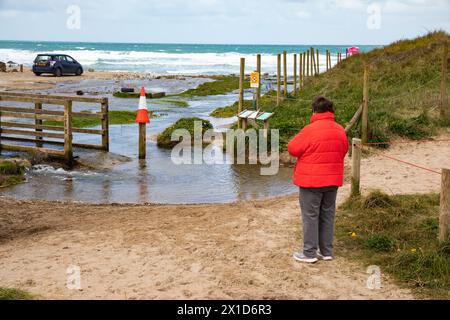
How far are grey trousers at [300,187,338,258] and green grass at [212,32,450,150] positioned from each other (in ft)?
25.1

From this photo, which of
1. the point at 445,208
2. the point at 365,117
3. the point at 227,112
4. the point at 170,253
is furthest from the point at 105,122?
the point at 227,112

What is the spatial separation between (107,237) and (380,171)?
5.99 m

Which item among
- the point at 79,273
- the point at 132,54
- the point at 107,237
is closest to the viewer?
the point at 79,273

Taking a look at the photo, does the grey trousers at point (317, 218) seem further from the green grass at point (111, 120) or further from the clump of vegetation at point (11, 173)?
the green grass at point (111, 120)

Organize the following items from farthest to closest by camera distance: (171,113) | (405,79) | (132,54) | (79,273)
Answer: (132,54) → (171,113) → (405,79) → (79,273)

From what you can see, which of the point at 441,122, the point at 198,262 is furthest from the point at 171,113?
the point at 198,262

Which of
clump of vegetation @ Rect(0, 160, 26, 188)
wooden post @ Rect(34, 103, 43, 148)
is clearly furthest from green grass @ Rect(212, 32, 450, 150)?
clump of vegetation @ Rect(0, 160, 26, 188)

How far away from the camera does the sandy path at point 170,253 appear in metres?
5.85

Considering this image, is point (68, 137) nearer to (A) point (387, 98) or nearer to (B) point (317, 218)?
(B) point (317, 218)

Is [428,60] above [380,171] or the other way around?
above

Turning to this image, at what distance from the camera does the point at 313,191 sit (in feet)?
21.1

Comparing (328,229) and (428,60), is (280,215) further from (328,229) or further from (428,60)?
(428,60)

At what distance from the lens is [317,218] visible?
657 centimetres

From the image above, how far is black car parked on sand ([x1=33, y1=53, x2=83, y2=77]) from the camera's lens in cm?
4322
